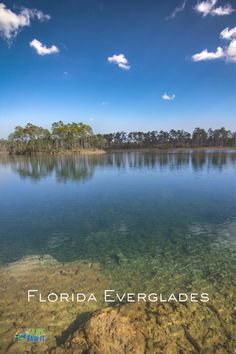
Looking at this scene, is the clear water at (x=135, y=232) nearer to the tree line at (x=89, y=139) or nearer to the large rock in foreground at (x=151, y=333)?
the large rock in foreground at (x=151, y=333)

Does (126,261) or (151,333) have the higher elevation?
(151,333)

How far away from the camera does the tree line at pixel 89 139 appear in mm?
103875

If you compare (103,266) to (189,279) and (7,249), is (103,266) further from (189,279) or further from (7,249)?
(7,249)

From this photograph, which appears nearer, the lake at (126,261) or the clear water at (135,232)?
the lake at (126,261)

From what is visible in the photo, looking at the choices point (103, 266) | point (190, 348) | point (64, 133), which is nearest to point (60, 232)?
point (103, 266)

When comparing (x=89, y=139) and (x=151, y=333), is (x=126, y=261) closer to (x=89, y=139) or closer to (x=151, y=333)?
(x=151, y=333)

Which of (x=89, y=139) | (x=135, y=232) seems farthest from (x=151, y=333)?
(x=89, y=139)

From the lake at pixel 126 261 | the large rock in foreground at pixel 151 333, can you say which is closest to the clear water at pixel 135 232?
the lake at pixel 126 261

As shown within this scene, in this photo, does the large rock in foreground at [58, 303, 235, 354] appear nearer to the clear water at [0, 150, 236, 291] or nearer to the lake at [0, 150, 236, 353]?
the lake at [0, 150, 236, 353]

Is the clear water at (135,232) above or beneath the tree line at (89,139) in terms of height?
beneath

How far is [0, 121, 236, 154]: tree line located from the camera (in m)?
104

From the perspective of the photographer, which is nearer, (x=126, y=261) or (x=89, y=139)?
(x=126, y=261)

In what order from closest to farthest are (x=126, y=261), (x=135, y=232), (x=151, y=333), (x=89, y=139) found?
(x=151, y=333), (x=126, y=261), (x=135, y=232), (x=89, y=139)

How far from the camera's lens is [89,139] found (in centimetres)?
12500
